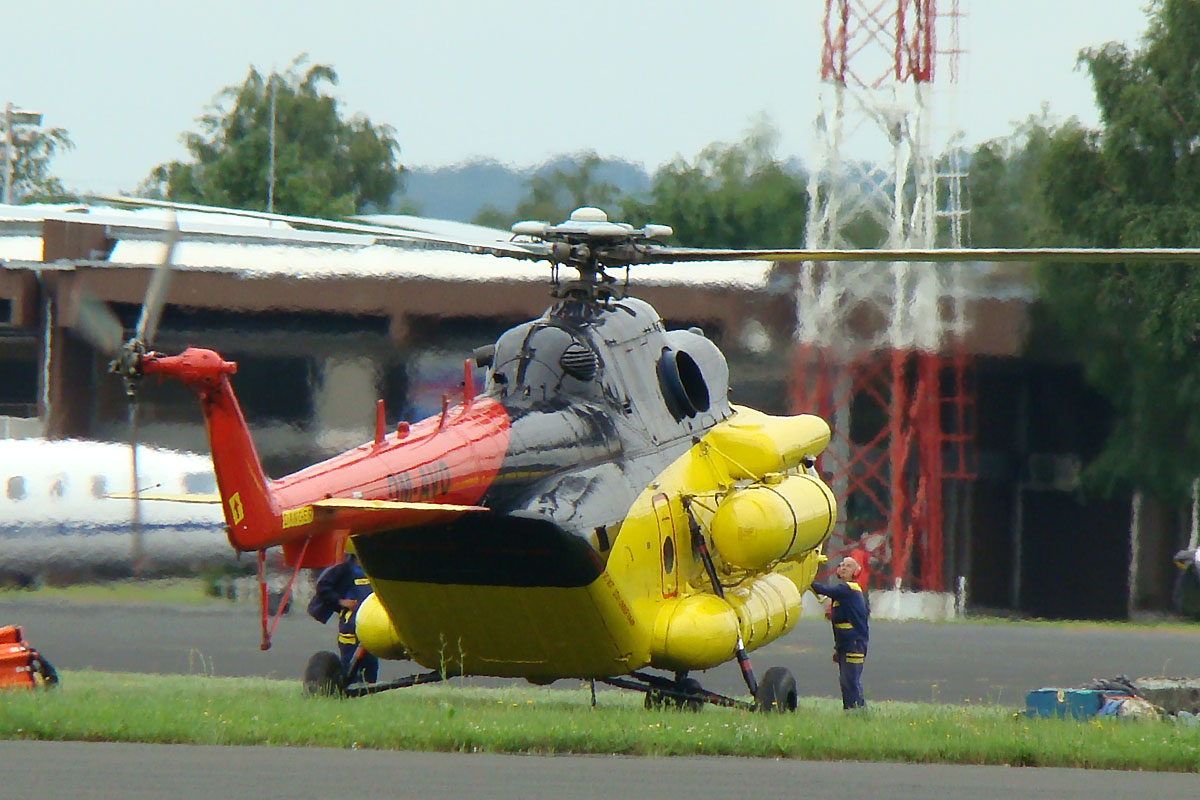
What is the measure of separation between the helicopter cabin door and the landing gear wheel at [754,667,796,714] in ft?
3.61

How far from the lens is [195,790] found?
10156mm

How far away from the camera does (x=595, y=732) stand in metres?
12.9

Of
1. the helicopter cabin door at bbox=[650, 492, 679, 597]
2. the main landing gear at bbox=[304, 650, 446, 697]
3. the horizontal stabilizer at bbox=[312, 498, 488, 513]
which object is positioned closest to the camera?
the horizontal stabilizer at bbox=[312, 498, 488, 513]

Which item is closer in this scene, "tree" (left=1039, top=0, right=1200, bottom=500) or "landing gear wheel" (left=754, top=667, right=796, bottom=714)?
"landing gear wheel" (left=754, top=667, right=796, bottom=714)

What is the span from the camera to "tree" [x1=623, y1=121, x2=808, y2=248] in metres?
38.5

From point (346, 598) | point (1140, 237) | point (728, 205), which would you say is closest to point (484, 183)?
point (728, 205)

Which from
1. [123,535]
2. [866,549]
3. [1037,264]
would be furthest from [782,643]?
[123,535]

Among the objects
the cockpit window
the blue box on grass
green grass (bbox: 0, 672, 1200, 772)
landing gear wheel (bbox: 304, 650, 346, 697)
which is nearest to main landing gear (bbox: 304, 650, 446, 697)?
landing gear wheel (bbox: 304, 650, 346, 697)

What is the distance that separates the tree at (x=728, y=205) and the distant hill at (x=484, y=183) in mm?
663

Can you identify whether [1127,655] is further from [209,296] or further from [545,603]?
[209,296]

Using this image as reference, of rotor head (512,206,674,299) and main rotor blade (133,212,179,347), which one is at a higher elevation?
rotor head (512,206,674,299)

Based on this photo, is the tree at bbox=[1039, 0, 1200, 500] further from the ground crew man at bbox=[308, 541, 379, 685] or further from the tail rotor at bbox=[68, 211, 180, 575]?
the tail rotor at bbox=[68, 211, 180, 575]

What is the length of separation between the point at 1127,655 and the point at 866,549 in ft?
19.5

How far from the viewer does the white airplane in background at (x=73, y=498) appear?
2595 centimetres
